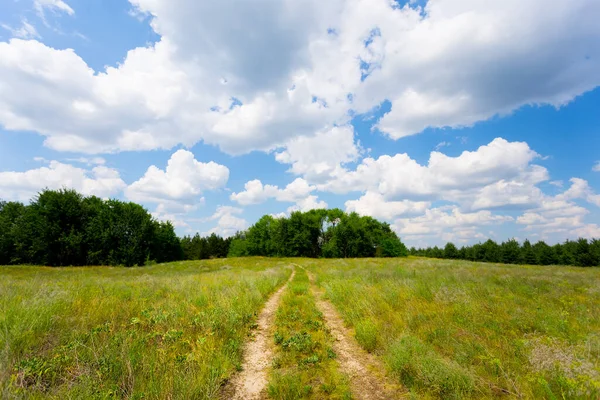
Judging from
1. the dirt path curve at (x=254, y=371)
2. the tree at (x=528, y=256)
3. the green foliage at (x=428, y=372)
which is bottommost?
the dirt path curve at (x=254, y=371)

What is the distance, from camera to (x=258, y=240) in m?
89.2

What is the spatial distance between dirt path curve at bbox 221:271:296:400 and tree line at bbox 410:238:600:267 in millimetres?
93853

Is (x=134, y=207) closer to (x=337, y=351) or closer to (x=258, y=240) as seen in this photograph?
(x=258, y=240)

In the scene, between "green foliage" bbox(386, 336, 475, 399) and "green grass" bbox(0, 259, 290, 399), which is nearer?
"green grass" bbox(0, 259, 290, 399)

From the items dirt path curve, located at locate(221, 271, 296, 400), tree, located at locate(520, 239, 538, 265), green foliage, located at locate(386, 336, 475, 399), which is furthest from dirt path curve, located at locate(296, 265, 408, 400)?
tree, located at locate(520, 239, 538, 265)

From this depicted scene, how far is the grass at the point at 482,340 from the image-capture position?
462 centimetres

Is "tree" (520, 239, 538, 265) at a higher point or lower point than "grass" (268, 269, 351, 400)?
higher

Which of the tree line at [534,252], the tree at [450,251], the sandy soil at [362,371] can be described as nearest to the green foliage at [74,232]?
the sandy soil at [362,371]

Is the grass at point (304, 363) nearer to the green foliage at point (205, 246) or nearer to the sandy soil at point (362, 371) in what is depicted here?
the sandy soil at point (362, 371)

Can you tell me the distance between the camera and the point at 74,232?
159 ft

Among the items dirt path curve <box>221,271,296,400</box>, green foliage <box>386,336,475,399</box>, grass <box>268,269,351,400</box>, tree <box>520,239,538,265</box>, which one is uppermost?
tree <box>520,239,538,265</box>

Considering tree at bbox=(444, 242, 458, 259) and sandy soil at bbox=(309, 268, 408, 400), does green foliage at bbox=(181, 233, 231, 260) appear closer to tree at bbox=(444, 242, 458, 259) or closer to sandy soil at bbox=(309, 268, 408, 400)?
tree at bbox=(444, 242, 458, 259)

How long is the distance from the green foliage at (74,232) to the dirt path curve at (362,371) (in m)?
51.8

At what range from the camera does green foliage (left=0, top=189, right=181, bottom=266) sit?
47.1m
